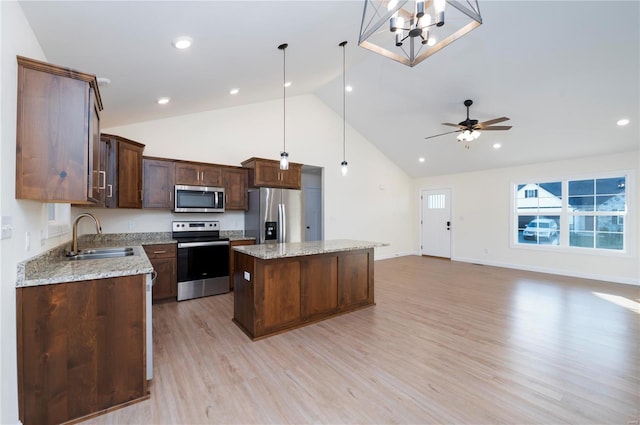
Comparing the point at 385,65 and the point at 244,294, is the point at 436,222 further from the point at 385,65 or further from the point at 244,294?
the point at 244,294

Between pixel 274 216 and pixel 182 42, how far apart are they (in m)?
3.01

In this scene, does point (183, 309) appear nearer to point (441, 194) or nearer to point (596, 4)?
point (596, 4)

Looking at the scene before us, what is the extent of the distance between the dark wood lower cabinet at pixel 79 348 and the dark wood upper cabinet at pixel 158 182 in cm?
253

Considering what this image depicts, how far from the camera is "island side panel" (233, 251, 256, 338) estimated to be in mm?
2914

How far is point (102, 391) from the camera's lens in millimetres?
1800

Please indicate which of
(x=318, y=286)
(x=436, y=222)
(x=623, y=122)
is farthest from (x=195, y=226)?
(x=623, y=122)

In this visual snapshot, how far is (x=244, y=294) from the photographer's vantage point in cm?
309

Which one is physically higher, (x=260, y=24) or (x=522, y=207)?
(x=260, y=24)

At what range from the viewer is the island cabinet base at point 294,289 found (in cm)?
291

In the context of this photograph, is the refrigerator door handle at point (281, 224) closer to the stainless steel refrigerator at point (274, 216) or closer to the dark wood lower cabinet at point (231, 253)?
the stainless steel refrigerator at point (274, 216)

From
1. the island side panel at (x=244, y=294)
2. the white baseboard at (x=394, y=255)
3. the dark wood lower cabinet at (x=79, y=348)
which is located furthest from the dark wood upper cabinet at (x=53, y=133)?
the white baseboard at (x=394, y=255)

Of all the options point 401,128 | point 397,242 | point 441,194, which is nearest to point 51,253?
point 401,128

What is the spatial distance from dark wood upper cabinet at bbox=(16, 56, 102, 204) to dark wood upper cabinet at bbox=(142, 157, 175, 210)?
247 centimetres

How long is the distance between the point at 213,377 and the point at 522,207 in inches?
285
